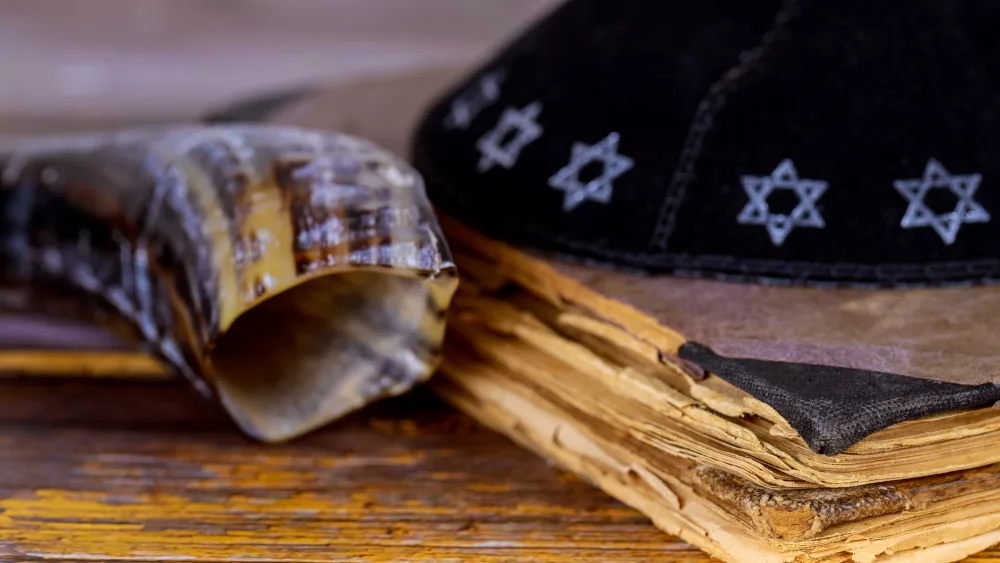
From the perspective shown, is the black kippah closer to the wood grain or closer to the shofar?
the shofar

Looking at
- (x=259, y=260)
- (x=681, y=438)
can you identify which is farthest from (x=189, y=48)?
(x=681, y=438)

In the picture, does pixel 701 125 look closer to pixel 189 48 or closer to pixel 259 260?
pixel 259 260

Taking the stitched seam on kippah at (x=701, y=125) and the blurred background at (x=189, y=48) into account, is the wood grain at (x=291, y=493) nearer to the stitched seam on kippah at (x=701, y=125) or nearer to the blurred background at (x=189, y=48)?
the stitched seam on kippah at (x=701, y=125)

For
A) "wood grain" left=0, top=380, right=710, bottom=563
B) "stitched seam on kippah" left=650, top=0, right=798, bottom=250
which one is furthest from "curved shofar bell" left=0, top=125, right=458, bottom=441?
"stitched seam on kippah" left=650, top=0, right=798, bottom=250

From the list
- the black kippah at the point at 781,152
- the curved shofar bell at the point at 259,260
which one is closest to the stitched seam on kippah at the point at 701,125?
the black kippah at the point at 781,152

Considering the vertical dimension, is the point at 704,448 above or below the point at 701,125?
below

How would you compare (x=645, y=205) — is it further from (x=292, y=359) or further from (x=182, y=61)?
(x=182, y=61)
